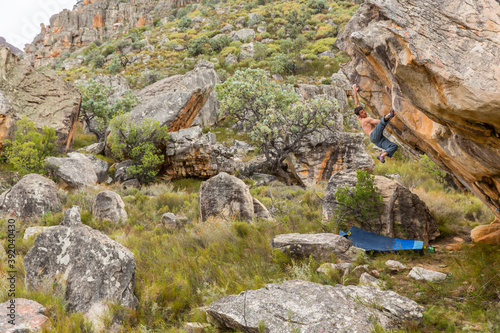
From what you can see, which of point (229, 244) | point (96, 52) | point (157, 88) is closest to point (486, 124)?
point (229, 244)

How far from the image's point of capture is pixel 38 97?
62.5 ft

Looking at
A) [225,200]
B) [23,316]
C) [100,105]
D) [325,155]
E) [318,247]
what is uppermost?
[100,105]

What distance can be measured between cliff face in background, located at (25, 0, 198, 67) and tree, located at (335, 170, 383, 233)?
71.6m

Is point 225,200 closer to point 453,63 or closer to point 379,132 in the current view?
point 379,132

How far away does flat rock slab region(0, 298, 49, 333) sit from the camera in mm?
3377

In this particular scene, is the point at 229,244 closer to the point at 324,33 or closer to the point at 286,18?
the point at 324,33

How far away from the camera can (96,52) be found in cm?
4809

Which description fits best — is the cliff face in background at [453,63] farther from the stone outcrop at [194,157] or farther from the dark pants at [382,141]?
the stone outcrop at [194,157]

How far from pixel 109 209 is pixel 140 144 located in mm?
8136

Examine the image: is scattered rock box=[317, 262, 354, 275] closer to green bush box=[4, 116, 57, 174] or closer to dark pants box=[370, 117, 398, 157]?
dark pants box=[370, 117, 398, 157]

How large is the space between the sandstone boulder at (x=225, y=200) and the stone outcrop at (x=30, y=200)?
16.8 feet

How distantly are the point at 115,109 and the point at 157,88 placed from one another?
381cm

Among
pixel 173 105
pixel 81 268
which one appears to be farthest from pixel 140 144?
pixel 81 268

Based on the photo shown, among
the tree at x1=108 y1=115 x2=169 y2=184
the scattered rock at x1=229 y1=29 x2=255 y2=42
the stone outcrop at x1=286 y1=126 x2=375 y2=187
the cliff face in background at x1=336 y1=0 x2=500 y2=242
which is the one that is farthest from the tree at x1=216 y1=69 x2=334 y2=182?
the scattered rock at x1=229 y1=29 x2=255 y2=42
